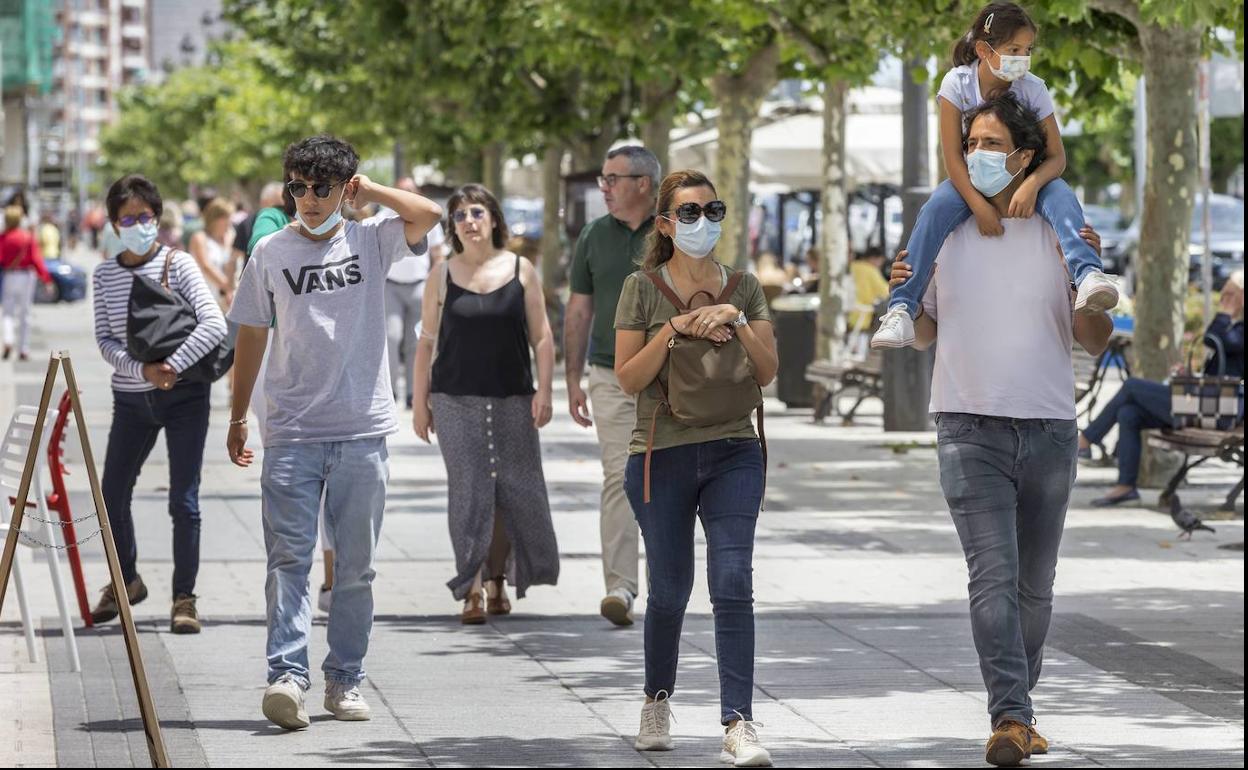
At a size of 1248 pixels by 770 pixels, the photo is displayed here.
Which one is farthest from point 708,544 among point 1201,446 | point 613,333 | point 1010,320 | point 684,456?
point 1201,446

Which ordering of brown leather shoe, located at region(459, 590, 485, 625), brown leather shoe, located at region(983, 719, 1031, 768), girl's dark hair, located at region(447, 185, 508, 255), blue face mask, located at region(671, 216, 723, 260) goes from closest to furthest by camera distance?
brown leather shoe, located at region(983, 719, 1031, 768) → blue face mask, located at region(671, 216, 723, 260) → brown leather shoe, located at region(459, 590, 485, 625) → girl's dark hair, located at region(447, 185, 508, 255)

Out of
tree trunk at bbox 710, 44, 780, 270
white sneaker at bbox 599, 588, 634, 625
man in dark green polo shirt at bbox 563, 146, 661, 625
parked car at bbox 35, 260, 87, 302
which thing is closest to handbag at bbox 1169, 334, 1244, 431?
man in dark green polo shirt at bbox 563, 146, 661, 625

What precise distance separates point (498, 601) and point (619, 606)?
65 centimetres

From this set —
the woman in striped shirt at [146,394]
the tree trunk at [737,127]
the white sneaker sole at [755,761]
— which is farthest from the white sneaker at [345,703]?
the tree trunk at [737,127]

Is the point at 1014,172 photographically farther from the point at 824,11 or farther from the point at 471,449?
the point at 824,11

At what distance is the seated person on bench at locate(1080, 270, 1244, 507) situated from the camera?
1316 centimetres

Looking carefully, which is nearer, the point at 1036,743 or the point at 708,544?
the point at 1036,743

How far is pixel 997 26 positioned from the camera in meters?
6.45

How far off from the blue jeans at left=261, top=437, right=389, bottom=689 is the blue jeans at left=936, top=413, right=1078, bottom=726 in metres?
1.85

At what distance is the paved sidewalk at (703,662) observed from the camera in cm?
678

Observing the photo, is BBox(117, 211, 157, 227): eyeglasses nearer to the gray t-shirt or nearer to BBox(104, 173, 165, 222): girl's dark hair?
BBox(104, 173, 165, 222): girl's dark hair

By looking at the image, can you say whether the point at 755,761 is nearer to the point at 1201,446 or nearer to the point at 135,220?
the point at 135,220

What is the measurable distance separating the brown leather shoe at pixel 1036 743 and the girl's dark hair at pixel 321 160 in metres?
2.62

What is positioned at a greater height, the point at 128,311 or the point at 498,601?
the point at 128,311
